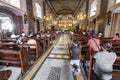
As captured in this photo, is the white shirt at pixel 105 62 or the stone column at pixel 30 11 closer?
the white shirt at pixel 105 62

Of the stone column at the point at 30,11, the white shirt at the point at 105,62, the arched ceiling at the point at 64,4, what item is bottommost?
the white shirt at the point at 105,62

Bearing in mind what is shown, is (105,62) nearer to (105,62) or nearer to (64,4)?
(105,62)

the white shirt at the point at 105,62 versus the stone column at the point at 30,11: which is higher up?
the stone column at the point at 30,11

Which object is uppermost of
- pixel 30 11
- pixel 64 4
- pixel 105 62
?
pixel 64 4

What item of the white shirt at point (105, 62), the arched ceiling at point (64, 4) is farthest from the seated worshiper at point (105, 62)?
the arched ceiling at point (64, 4)

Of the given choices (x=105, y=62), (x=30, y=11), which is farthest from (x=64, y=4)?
(x=105, y=62)

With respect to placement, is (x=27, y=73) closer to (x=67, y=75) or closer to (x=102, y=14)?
(x=67, y=75)

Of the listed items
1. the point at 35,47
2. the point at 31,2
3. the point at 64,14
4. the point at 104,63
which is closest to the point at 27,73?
the point at 35,47

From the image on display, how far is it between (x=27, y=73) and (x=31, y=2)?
9.12 m

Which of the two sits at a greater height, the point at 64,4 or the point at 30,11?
the point at 64,4

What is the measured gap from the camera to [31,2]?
10.2 meters

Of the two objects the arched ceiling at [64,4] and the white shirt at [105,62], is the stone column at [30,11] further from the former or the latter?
the white shirt at [105,62]

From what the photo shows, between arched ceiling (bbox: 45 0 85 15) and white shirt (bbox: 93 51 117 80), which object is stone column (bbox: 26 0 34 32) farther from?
white shirt (bbox: 93 51 117 80)

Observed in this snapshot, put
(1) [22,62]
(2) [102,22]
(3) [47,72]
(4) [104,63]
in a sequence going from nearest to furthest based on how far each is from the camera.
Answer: (4) [104,63] < (1) [22,62] < (3) [47,72] < (2) [102,22]
